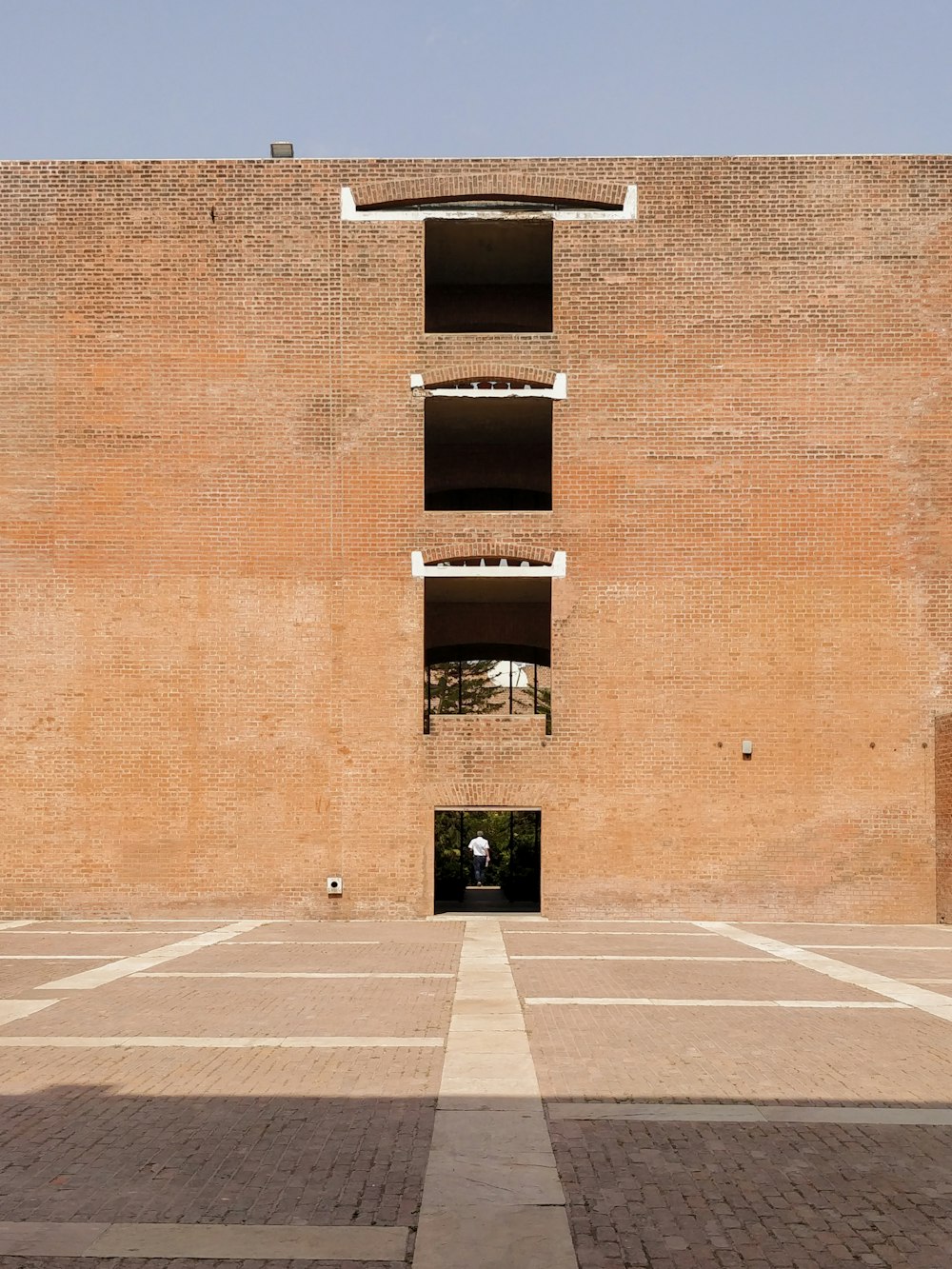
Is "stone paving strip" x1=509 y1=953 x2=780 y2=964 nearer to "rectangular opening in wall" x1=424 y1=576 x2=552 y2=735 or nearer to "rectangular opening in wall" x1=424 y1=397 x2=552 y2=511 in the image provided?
"rectangular opening in wall" x1=424 y1=576 x2=552 y2=735

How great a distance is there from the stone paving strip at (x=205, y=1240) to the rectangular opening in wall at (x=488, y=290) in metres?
18.9

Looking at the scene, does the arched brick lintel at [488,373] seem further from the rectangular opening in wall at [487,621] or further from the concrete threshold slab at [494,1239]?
the concrete threshold slab at [494,1239]

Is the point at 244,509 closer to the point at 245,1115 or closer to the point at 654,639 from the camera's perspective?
the point at 654,639

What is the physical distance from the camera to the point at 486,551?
62.0 feet

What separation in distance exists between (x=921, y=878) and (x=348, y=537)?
11.3m

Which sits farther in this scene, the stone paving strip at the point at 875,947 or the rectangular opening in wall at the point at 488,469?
the rectangular opening in wall at the point at 488,469

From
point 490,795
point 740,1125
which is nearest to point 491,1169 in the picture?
point 740,1125

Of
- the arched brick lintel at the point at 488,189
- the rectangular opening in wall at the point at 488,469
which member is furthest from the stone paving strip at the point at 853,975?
the arched brick lintel at the point at 488,189

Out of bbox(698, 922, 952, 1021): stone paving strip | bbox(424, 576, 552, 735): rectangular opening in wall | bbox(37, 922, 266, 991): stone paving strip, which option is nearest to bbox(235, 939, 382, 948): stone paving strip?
bbox(37, 922, 266, 991): stone paving strip

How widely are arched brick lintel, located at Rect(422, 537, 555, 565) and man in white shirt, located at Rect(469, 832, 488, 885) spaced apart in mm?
11484

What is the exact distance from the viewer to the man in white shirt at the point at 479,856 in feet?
92.7

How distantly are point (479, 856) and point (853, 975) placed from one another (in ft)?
55.3

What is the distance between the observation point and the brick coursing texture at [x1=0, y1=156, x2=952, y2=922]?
18516mm

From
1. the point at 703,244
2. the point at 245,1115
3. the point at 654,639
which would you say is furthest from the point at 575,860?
the point at 245,1115
